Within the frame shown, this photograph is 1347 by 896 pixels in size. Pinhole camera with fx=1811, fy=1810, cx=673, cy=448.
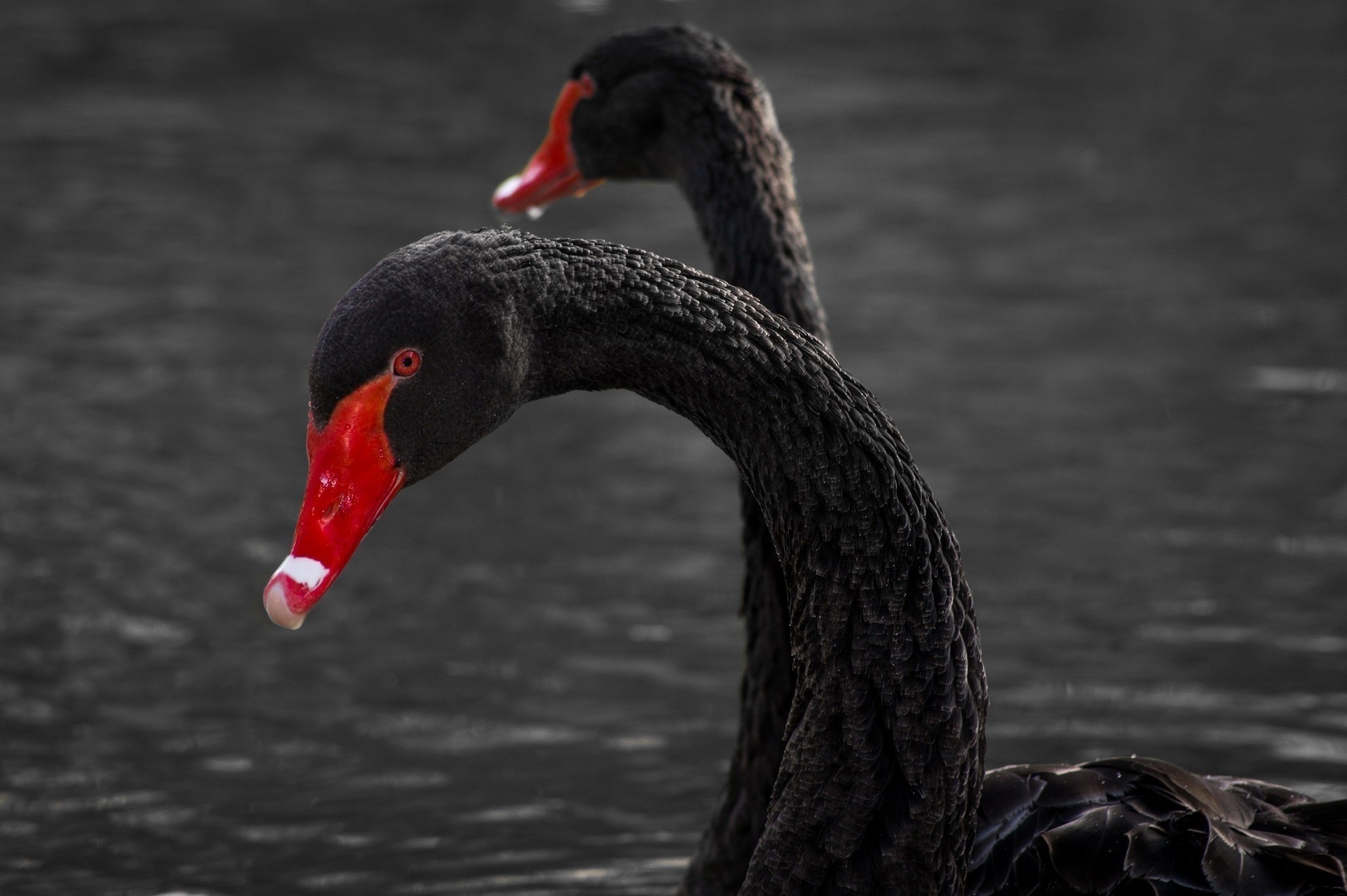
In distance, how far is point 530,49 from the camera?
1502 cm

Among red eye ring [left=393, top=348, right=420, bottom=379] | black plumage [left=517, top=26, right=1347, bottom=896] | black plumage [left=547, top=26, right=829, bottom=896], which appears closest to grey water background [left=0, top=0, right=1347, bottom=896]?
black plumage [left=547, top=26, right=829, bottom=896]

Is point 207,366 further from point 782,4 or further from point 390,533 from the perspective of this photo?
point 782,4

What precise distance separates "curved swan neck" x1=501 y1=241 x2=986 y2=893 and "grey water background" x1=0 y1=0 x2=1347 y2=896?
1542 millimetres

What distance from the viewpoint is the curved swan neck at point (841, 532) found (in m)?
3.33

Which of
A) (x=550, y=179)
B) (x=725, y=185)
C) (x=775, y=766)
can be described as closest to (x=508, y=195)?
(x=550, y=179)

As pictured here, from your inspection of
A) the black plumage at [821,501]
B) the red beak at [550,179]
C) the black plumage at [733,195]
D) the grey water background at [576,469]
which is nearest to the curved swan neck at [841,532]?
the black plumage at [821,501]

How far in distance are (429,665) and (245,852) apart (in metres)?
1.38

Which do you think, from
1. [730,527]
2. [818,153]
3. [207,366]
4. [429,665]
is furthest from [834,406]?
[818,153]

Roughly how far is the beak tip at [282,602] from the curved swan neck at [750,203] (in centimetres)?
187

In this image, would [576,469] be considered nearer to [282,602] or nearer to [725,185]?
[725,185]

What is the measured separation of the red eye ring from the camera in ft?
10.3

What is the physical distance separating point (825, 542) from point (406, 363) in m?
0.84

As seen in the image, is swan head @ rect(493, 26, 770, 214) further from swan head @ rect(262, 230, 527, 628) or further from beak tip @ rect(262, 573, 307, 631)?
beak tip @ rect(262, 573, 307, 631)

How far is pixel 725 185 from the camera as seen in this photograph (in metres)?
4.82
